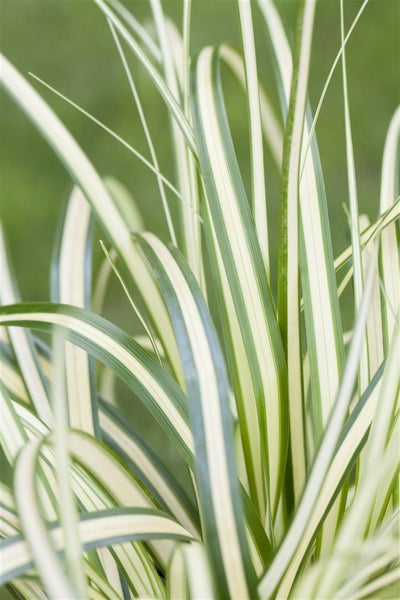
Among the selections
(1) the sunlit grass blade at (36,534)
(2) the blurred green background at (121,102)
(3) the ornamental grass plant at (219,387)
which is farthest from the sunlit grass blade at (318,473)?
(2) the blurred green background at (121,102)

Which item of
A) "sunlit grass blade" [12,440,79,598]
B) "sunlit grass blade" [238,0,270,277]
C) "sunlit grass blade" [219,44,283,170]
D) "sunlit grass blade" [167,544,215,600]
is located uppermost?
"sunlit grass blade" [219,44,283,170]

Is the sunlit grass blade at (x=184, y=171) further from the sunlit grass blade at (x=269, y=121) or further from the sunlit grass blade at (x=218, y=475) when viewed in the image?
the sunlit grass blade at (x=218, y=475)

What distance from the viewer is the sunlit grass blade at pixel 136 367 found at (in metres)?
0.42

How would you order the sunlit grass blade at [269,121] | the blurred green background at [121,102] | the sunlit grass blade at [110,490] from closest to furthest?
the sunlit grass blade at [110,490] → the sunlit grass blade at [269,121] → the blurred green background at [121,102]

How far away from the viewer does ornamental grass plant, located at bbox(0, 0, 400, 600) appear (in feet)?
1.10

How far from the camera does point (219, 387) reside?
344 millimetres

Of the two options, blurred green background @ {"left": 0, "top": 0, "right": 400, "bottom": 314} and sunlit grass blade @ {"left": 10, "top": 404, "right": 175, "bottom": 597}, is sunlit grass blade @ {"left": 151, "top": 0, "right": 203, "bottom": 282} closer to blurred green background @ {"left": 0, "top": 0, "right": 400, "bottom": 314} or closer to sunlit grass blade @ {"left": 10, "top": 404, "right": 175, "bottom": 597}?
sunlit grass blade @ {"left": 10, "top": 404, "right": 175, "bottom": 597}

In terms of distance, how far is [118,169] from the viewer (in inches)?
44.8

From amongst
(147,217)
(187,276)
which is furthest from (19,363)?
(147,217)

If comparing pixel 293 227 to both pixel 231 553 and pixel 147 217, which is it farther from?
pixel 147 217

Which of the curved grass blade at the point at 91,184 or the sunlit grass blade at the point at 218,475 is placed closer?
the sunlit grass blade at the point at 218,475

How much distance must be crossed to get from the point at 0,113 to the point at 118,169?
224mm

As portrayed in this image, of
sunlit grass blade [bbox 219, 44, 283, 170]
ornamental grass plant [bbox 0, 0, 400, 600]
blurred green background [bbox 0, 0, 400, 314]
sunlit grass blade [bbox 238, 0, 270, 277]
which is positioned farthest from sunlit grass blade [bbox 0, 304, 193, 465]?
blurred green background [bbox 0, 0, 400, 314]

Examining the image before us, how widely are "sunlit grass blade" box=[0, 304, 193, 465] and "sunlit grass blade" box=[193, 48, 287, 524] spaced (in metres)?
0.04
